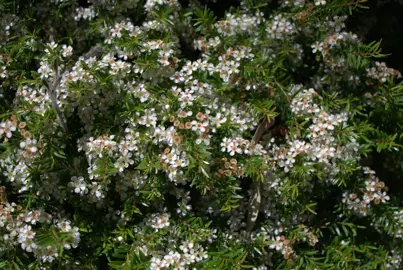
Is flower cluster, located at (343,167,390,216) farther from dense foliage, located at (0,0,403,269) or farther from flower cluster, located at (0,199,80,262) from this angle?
flower cluster, located at (0,199,80,262)

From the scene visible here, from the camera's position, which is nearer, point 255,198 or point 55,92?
point 55,92

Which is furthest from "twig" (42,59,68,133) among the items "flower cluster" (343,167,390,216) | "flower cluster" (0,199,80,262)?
"flower cluster" (343,167,390,216)

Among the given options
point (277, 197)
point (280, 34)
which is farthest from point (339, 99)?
point (277, 197)

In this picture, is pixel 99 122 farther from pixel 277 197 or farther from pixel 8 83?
pixel 277 197

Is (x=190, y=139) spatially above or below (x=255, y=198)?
above

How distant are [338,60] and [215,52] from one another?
2.19 ft

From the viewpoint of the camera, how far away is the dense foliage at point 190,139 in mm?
2236

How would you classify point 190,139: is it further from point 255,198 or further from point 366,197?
point 366,197

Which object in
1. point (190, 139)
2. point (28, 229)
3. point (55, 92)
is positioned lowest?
point (28, 229)

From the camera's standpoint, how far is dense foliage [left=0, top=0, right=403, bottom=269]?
224 centimetres

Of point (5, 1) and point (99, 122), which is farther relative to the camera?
point (5, 1)

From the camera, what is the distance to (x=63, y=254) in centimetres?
224

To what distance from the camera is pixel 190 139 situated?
7.28 ft

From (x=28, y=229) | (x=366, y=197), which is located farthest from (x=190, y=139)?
(x=366, y=197)
